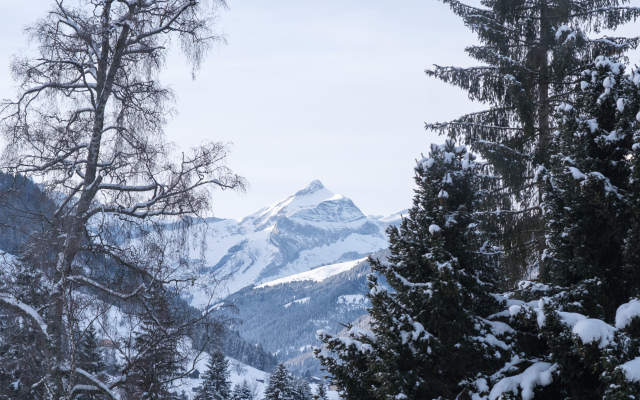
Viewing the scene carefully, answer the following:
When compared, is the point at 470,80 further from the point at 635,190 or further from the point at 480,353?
the point at 480,353

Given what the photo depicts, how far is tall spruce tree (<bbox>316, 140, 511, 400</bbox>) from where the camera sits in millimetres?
8547

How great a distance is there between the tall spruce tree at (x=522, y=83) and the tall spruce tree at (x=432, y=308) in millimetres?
1440

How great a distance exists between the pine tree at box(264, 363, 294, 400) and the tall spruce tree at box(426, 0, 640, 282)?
2385 centimetres

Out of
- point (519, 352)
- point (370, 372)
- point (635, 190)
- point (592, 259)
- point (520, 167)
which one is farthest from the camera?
point (520, 167)

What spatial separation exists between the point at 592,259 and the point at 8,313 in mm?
8581

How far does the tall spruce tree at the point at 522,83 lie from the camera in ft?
35.1

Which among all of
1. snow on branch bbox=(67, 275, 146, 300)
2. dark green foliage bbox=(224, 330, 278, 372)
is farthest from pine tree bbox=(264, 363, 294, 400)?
dark green foliage bbox=(224, 330, 278, 372)

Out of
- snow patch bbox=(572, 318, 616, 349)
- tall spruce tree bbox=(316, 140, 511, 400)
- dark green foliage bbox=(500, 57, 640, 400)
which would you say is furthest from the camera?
tall spruce tree bbox=(316, 140, 511, 400)

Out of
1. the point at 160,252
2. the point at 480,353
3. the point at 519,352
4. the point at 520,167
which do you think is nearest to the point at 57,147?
the point at 160,252

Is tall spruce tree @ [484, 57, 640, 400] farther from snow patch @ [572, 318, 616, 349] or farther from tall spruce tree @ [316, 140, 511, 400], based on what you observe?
tall spruce tree @ [316, 140, 511, 400]

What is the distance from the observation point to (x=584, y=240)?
817 cm

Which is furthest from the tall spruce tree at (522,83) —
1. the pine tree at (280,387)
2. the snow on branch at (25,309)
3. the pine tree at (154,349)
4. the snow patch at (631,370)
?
the pine tree at (280,387)

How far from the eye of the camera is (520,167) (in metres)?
11.1

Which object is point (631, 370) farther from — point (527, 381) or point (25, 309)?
point (25, 309)
